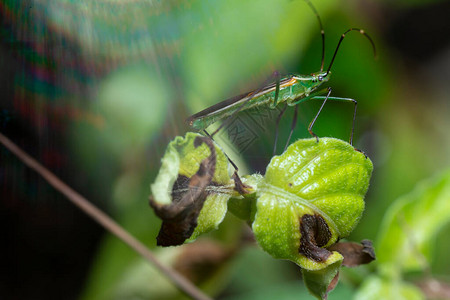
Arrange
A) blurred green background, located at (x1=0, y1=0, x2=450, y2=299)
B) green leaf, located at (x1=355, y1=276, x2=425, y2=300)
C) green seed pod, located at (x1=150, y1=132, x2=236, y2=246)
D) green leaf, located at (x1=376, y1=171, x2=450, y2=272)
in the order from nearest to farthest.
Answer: green seed pod, located at (x1=150, y1=132, x2=236, y2=246) < green leaf, located at (x1=355, y1=276, x2=425, y2=300) < green leaf, located at (x1=376, y1=171, x2=450, y2=272) < blurred green background, located at (x1=0, y1=0, x2=450, y2=299)

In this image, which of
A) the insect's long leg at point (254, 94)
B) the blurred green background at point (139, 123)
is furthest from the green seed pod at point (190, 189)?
the blurred green background at point (139, 123)

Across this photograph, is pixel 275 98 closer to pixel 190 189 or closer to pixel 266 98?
pixel 266 98

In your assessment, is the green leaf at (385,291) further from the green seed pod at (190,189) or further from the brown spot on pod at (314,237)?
the green seed pod at (190,189)

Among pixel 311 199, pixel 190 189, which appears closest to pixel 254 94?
pixel 311 199

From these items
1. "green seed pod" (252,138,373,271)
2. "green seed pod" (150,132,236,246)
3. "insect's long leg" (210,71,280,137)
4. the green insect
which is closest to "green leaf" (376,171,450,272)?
the green insect

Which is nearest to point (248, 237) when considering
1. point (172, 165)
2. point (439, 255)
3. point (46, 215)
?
point (46, 215)

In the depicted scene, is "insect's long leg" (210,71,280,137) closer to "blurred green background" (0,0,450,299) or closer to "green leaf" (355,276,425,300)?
"blurred green background" (0,0,450,299)

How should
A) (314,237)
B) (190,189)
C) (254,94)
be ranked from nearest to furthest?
1. (190,189)
2. (314,237)
3. (254,94)
